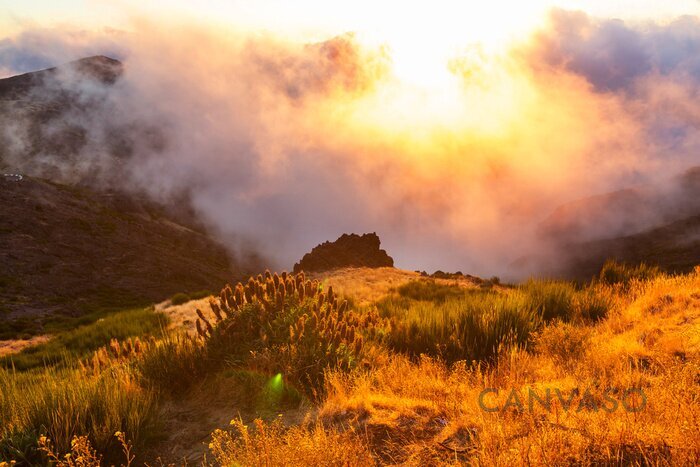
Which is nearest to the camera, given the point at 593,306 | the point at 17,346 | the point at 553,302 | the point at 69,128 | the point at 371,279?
the point at 593,306

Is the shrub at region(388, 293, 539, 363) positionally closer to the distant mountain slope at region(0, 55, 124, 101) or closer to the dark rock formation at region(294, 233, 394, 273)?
the dark rock formation at region(294, 233, 394, 273)

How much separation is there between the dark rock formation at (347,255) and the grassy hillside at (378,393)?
30.4 meters

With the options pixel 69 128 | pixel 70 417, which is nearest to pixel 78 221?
pixel 69 128

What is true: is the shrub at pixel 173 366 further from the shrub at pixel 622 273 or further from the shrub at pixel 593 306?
the shrub at pixel 622 273

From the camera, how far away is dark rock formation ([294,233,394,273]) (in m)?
38.4

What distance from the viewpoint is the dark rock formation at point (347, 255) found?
3843 centimetres

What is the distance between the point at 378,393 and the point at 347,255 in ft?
118

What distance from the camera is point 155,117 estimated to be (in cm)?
19250

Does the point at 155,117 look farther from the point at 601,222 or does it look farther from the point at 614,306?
the point at 614,306

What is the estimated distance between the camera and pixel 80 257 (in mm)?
78938

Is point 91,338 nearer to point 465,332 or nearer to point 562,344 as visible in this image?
point 465,332

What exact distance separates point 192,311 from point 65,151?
14669 cm

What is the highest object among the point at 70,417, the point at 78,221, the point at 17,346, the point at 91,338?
the point at 78,221

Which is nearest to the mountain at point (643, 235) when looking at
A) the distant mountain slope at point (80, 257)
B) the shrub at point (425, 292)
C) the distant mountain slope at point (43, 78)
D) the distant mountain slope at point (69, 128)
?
the shrub at point (425, 292)
